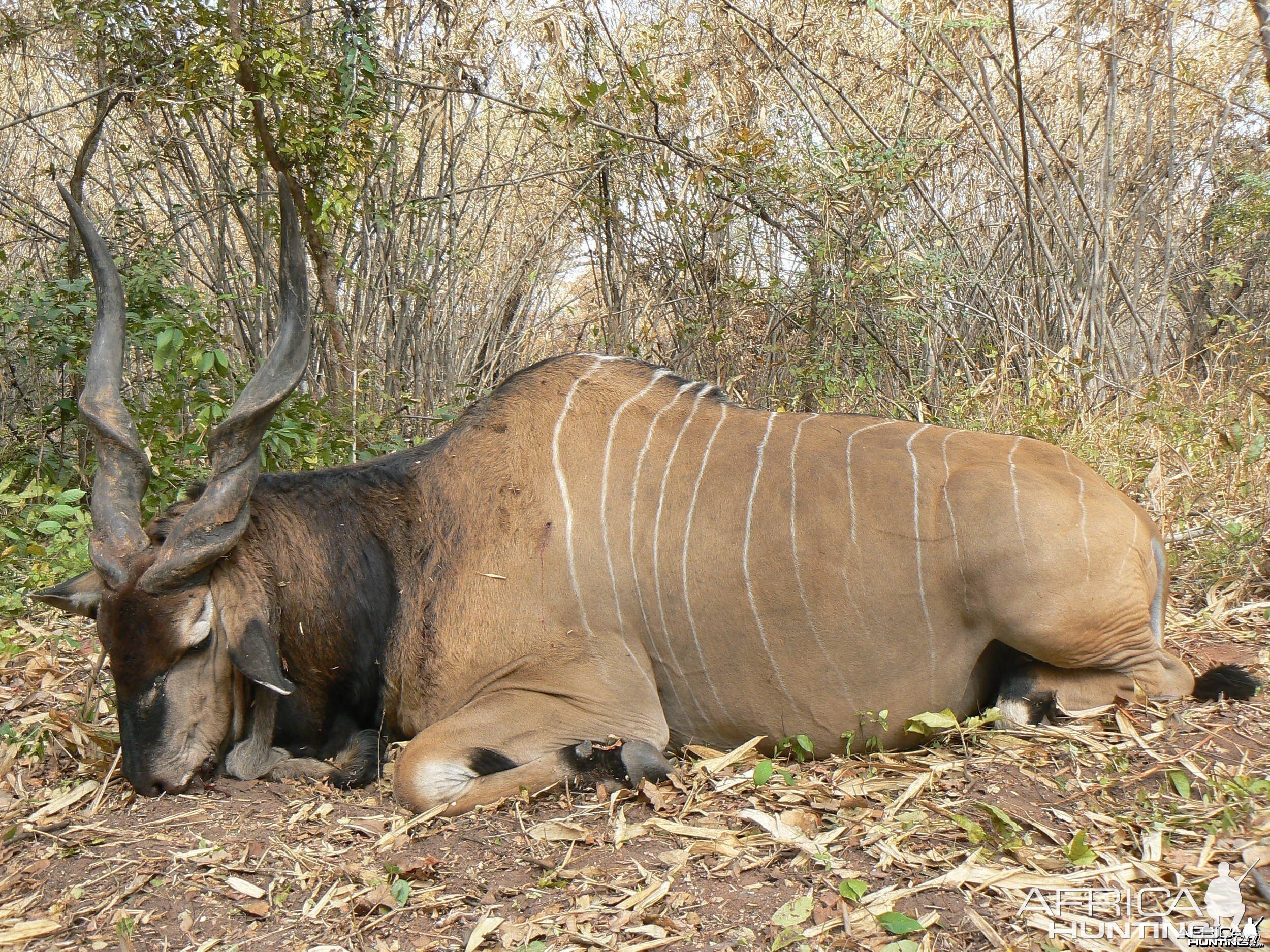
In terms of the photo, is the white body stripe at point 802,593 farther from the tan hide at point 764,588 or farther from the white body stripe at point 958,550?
the white body stripe at point 958,550

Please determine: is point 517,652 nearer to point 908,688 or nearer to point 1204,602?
point 908,688

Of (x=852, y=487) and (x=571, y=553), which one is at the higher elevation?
(x=852, y=487)

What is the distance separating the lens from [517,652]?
2951 mm

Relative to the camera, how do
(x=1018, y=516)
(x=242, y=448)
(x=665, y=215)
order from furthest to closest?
(x=665, y=215) → (x=242, y=448) → (x=1018, y=516)

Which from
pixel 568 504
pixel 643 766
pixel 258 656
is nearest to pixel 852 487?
pixel 568 504

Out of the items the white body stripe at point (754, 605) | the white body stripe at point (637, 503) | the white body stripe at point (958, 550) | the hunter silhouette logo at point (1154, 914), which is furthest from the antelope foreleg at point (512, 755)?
the hunter silhouette logo at point (1154, 914)

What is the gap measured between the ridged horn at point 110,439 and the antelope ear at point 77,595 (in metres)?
0.25

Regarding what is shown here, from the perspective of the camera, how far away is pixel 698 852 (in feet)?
7.94

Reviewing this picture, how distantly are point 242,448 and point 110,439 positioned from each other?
1.29 ft

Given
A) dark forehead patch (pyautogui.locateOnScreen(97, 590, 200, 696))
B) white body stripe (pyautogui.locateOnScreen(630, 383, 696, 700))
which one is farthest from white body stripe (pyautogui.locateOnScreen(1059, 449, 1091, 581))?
dark forehead patch (pyautogui.locateOnScreen(97, 590, 200, 696))

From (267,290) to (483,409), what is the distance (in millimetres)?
2947

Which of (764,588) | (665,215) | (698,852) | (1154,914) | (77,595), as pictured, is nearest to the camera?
(1154,914)

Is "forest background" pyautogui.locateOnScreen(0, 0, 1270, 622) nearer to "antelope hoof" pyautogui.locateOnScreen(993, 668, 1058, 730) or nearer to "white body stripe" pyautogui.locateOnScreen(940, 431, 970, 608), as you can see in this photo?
"antelope hoof" pyautogui.locateOnScreen(993, 668, 1058, 730)

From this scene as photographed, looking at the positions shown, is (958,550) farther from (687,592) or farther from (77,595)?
(77,595)
